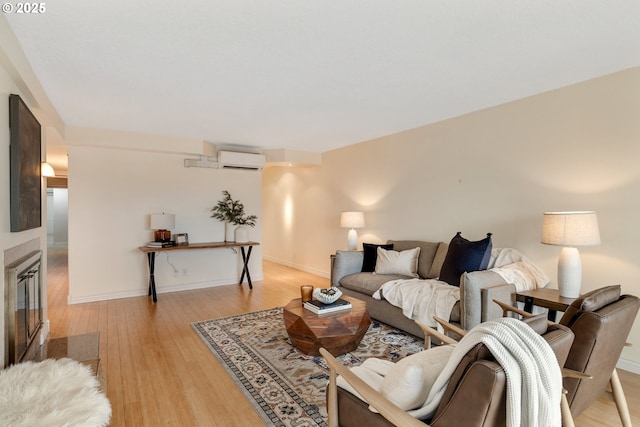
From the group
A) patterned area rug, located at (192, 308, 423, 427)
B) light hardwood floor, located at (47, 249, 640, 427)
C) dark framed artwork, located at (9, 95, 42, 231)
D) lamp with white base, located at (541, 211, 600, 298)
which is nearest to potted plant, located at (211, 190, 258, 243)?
light hardwood floor, located at (47, 249, 640, 427)

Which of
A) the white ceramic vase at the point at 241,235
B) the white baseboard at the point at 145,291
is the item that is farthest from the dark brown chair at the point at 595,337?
the white baseboard at the point at 145,291

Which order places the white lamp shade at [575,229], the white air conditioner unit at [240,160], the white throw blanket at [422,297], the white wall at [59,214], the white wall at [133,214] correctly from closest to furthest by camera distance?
the white lamp shade at [575,229] → the white throw blanket at [422,297] → the white wall at [133,214] → the white air conditioner unit at [240,160] → the white wall at [59,214]

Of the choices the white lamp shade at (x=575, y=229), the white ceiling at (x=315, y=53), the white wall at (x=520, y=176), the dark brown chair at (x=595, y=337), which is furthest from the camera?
the white wall at (x=520, y=176)

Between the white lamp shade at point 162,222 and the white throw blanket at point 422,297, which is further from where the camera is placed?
the white lamp shade at point 162,222

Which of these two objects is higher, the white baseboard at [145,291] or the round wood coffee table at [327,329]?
the round wood coffee table at [327,329]

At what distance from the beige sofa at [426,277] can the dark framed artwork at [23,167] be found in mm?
3055

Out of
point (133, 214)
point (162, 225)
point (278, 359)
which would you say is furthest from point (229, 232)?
point (278, 359)

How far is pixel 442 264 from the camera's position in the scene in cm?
369

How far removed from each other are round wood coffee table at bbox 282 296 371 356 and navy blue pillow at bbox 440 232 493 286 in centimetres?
100

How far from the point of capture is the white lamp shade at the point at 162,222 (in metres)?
4.72

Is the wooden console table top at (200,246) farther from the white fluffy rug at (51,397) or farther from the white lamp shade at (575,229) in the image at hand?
the white lamp shade at (575,229)

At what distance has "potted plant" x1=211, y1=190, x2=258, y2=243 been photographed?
549cm

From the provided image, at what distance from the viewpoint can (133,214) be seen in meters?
4.92

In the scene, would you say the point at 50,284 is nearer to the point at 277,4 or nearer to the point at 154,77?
the point at 154,77
